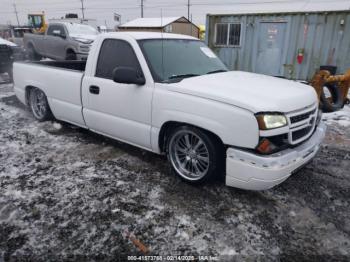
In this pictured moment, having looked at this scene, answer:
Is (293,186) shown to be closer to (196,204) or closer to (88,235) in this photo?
(196,204)

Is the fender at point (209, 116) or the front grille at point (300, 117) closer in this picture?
the fender at point (209, 116)

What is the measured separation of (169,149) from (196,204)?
0.79m

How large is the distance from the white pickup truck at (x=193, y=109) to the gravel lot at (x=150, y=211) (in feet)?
1.15

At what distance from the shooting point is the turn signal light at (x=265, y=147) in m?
2.69

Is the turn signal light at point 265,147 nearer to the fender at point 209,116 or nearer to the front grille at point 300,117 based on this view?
the fender at point 209,116

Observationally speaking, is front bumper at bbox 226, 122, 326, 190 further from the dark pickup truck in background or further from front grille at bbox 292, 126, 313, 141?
the dark pickup truck in background

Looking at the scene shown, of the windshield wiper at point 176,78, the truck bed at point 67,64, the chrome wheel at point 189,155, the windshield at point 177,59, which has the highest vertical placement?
the windshield at point 177,59

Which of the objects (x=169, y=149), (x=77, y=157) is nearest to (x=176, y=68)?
(x=169, y=149)

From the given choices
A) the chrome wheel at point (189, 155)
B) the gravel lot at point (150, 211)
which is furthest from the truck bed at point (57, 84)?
the chrome wheel at point (189, 155)

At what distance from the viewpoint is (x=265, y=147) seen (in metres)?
2.70

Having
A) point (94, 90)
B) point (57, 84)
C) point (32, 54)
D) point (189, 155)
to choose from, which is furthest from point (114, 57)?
point (32, 54)

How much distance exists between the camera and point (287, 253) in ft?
7.97

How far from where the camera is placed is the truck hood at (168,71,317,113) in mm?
2733

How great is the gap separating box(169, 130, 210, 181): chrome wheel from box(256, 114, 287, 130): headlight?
0.72m
